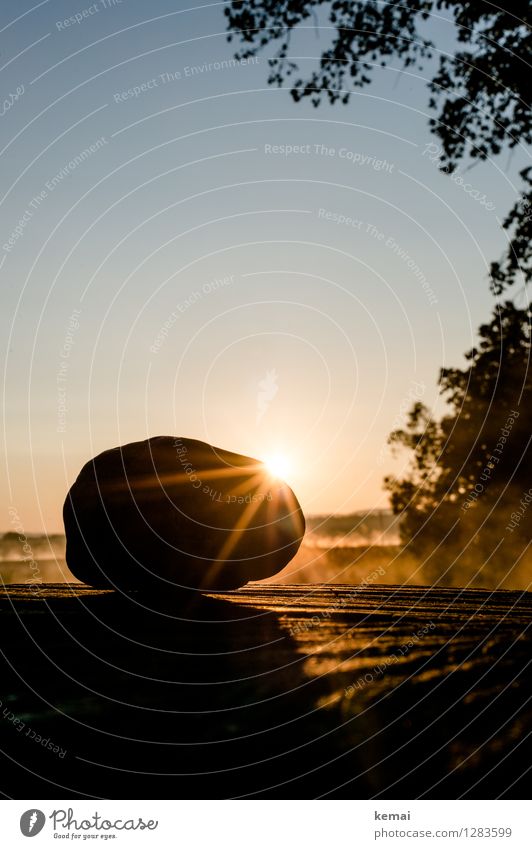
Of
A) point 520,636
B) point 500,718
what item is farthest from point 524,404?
point 500,718

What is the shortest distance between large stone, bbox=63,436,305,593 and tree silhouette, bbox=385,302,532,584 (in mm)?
9354

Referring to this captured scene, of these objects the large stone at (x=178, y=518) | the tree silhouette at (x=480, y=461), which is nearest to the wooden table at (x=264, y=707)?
the large stone at (x=178, y=518)

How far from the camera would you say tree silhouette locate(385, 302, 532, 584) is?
24609mm

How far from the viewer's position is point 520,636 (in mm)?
8391

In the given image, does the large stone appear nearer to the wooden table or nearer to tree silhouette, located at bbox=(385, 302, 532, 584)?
the wooden table

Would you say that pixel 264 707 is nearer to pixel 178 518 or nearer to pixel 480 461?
pixel 178 518

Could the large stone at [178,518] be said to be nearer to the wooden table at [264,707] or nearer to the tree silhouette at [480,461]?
the wooden table at [264,707]

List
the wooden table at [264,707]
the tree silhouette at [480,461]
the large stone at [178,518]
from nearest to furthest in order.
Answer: the wooden table at [264,707] < the large stone at [178,518] < the tree silhouette at [480,461]

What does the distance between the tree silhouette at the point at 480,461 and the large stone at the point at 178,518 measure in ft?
30.7

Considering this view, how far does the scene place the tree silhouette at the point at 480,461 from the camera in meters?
24.6

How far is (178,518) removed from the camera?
10.8 meters

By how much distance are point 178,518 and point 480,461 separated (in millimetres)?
28114

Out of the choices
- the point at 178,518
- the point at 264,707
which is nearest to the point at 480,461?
the point at 178,518

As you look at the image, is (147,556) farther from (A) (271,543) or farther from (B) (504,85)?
(B) (504,85)
